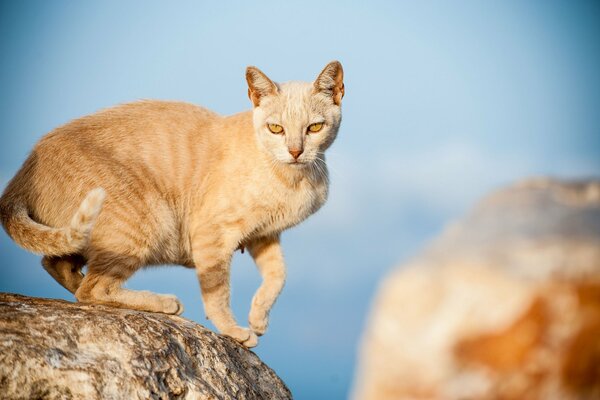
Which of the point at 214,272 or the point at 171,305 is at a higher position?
the point at 214,272

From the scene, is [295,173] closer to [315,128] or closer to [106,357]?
[315,128]

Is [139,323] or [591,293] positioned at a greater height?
[591,293]

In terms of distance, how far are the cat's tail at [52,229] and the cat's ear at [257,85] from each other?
140 cm

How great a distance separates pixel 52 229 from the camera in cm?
363

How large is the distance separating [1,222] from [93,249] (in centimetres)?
58

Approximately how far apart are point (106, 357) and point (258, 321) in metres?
1.50

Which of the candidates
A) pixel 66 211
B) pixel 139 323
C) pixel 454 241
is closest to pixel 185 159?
pixel 66 211

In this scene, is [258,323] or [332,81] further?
[332,81]

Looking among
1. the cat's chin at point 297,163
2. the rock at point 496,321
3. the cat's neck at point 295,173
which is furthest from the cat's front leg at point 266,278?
the rock at point 496,321

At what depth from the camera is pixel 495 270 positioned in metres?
1.39

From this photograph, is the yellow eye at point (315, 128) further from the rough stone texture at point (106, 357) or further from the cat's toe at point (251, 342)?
the rough stone texture at point (106, 357)

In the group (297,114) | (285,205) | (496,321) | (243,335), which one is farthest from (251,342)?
(496,321)

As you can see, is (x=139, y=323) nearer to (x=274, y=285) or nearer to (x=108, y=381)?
(x=108, y=381)

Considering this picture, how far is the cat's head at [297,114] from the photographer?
4.05 meters
